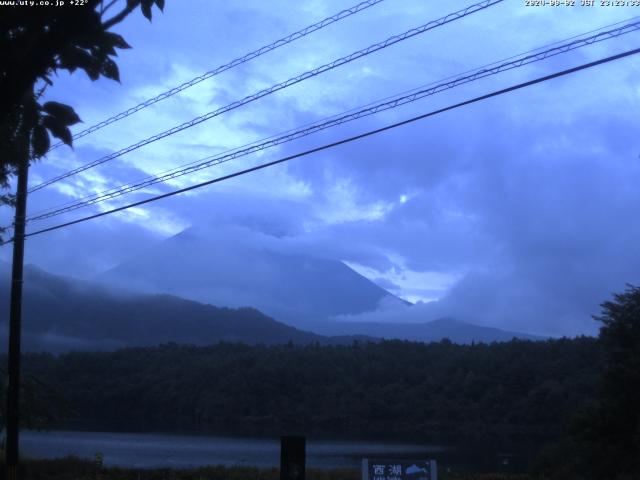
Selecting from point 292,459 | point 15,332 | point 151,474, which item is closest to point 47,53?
point 292,459

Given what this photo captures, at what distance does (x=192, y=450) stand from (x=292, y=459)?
4753cm

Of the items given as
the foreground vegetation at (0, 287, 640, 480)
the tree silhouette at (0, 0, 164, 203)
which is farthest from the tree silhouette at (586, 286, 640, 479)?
the foreground vegetation at (0, 287, 640, 480)

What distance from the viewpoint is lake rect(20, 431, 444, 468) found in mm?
47069

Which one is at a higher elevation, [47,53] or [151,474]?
[47,53]

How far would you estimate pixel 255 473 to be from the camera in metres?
29.5

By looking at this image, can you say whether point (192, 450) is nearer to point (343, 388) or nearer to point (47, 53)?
point (343, 388)

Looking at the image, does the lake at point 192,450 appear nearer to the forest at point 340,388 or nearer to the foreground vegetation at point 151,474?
the forest at point 340,388

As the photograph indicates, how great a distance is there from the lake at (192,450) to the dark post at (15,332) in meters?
24.1

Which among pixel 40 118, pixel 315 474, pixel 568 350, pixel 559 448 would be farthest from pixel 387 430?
pixel 40 118

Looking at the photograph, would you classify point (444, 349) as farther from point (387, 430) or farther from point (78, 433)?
point (78, 433)

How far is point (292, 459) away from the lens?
13.5 metres

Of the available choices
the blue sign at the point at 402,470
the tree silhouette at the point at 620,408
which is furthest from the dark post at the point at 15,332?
the tree silhouette at the point at 620,408

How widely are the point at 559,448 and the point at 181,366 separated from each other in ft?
239

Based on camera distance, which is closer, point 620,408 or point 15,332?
point 15,332
